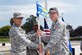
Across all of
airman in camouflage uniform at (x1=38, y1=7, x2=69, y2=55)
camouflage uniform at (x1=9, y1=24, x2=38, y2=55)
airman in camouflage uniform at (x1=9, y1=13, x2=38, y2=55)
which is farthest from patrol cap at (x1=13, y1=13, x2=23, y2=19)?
airman in camouflage uniform at (x1=38, y1=7, x2=69, y2=55)

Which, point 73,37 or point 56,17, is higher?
point 56,17

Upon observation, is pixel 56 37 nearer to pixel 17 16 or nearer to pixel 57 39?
pixel 57 39

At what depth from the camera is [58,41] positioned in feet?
22.6

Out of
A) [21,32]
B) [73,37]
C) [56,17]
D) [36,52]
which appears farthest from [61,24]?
[73,37]

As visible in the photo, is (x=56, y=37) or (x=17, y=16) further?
(x=17, y=16)

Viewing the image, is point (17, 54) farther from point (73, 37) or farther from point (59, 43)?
point (73, 37)

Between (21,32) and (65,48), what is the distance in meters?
1.50

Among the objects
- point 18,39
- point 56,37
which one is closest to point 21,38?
point 18,39

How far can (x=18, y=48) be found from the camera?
7.97 meters

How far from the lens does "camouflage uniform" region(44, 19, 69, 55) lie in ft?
22.6

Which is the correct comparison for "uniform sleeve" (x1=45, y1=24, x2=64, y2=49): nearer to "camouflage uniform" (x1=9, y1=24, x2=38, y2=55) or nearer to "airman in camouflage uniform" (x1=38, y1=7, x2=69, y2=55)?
"airman in camouflage uniform" (x1=38, y1=7, x2=69, y2=55)

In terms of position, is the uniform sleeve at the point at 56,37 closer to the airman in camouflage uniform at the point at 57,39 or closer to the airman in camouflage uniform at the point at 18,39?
the airman in camouflage uniform at the point at 57,39

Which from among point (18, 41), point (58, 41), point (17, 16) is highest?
point (17, 16)

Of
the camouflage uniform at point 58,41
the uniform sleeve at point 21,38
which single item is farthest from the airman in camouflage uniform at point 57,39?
the uniform sleeve at point 21,38
